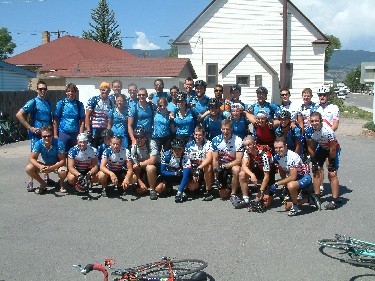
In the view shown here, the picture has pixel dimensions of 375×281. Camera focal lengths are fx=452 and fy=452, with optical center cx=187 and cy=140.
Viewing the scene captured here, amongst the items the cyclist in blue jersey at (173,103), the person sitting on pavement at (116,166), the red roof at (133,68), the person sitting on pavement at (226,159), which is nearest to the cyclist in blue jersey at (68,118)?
the person sitting on pavement at (116,166)

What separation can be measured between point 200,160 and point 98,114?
2.28 metres

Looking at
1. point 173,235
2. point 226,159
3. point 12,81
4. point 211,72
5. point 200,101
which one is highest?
point 211,72

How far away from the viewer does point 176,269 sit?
15.1ft

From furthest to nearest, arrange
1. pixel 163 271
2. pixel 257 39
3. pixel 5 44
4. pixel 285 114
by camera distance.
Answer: pixel 5 44 → pixel 257 39 → pixel 285 114 → pixel 163 271

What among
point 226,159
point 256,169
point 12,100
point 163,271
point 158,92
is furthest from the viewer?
→ point 12,100

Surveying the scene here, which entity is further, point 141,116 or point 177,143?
point 141,116

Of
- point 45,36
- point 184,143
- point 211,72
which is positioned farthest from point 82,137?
point 45,36

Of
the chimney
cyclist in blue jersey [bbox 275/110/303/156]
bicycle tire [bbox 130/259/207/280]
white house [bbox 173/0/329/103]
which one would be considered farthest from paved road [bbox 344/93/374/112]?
bicycle tire [bbox 130/259/207/280]

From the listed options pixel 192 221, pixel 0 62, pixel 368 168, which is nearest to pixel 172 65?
pixel 0 62

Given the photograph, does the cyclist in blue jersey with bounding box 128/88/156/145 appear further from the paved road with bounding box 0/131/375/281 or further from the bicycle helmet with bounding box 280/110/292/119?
the bicycle helmet with bounding box 280/110/292/119

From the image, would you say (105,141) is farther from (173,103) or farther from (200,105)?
(200,105)

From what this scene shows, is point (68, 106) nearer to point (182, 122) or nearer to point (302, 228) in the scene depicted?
point (182, 122)

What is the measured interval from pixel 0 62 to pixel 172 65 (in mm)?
9463

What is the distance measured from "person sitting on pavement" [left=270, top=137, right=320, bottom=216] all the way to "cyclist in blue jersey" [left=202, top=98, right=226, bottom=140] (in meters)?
1.50
